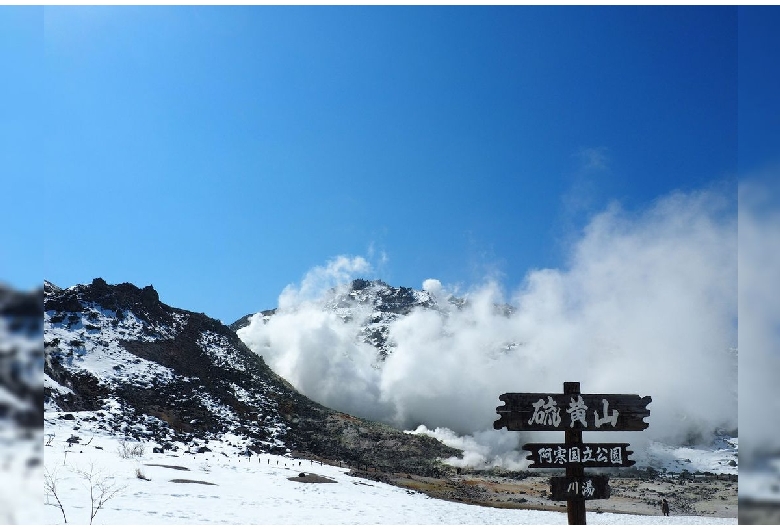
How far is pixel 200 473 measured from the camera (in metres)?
29.5

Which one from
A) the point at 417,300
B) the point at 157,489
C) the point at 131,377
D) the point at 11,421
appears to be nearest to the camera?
the point at 11,421

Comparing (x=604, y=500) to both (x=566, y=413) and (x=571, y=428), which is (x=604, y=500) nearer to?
(x=571, y=428)

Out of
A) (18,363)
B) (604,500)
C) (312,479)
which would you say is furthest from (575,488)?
(604,500)

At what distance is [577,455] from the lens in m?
10.8

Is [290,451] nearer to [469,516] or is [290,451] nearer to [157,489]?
[469,516]

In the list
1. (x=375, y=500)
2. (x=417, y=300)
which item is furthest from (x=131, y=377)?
(x=417, y=300)

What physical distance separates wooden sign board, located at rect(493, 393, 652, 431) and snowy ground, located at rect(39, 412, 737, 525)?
11.3m

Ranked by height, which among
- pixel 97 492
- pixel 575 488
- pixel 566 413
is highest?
pixel 566 413

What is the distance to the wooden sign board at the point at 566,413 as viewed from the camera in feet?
35.3

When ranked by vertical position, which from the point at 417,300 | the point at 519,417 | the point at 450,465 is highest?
the point at 417,300

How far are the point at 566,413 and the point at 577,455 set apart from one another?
2.79 feet

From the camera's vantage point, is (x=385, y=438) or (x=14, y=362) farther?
(x=385, y=438)

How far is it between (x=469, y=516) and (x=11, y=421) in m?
28.7

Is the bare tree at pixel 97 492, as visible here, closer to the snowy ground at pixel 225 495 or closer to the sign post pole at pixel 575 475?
the snowy ground at pixel 225 495
